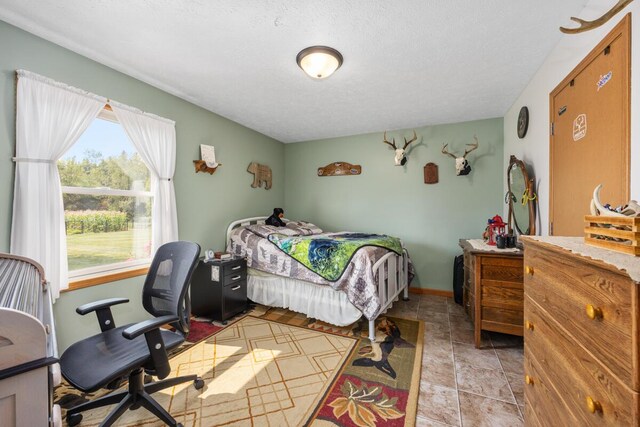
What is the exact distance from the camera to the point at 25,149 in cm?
182

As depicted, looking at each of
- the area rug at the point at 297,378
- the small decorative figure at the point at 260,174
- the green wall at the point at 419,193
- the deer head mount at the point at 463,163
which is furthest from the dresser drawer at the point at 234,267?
the deer head mount at the point at 463,163

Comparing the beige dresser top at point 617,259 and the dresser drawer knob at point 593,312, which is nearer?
the beige dresser top at point 617,259

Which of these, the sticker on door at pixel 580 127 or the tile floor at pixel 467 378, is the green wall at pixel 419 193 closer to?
the tile floor at pixel 467 378

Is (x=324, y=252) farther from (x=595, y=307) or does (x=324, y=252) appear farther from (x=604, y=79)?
(x=604, y=79)

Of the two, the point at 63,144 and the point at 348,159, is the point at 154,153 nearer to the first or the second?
the point at 63,144

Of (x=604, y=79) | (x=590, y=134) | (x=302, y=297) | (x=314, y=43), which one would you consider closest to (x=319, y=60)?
(x=314, y=43)

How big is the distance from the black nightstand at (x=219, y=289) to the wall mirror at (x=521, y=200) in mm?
3089

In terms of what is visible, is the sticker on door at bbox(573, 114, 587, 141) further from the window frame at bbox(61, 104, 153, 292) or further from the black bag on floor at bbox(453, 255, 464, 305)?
the window frame at bbox(61, 104, 153, 292)

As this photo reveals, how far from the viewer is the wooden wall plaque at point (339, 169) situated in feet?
14.2

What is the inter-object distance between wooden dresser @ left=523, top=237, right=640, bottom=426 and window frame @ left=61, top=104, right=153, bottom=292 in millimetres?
3022

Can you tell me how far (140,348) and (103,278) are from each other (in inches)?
50.6

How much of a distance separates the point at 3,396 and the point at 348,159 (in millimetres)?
4219

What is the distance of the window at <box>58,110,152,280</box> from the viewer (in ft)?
7.16

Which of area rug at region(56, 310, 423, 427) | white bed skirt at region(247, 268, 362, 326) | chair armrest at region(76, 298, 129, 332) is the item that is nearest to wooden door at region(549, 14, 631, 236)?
area rug at region(56, 310, 423, 427)
